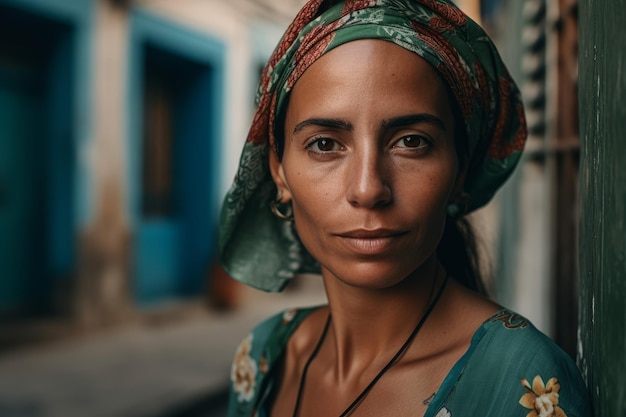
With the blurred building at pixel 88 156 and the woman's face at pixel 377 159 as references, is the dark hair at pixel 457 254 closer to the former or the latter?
the woman's face at pixel 377 159

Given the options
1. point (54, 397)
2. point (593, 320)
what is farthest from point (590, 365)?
point (54, 397)

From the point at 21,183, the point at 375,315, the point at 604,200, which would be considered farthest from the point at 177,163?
the point at 604,200

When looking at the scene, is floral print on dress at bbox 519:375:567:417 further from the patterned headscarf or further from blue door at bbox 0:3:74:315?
blue door at bbox 0:3:74:315

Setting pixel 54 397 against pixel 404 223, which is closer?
pixel 404 223

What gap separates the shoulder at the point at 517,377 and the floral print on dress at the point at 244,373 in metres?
0.58

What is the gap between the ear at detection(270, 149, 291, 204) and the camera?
63.4 inches

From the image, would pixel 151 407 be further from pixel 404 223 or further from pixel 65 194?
pixel 404 223

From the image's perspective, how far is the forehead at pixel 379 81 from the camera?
1.33m

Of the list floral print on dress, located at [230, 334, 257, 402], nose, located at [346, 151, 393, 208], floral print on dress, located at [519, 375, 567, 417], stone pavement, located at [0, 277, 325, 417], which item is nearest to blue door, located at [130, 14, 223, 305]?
stone pavement, located at [0, 277, 325, 417]

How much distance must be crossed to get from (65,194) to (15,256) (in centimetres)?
78

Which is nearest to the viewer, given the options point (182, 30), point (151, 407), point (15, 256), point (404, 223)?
point (404, 223)

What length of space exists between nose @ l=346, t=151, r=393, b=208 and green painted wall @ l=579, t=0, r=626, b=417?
33 cm

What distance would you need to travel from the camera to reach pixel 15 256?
755 centimetres

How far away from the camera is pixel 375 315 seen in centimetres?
155
